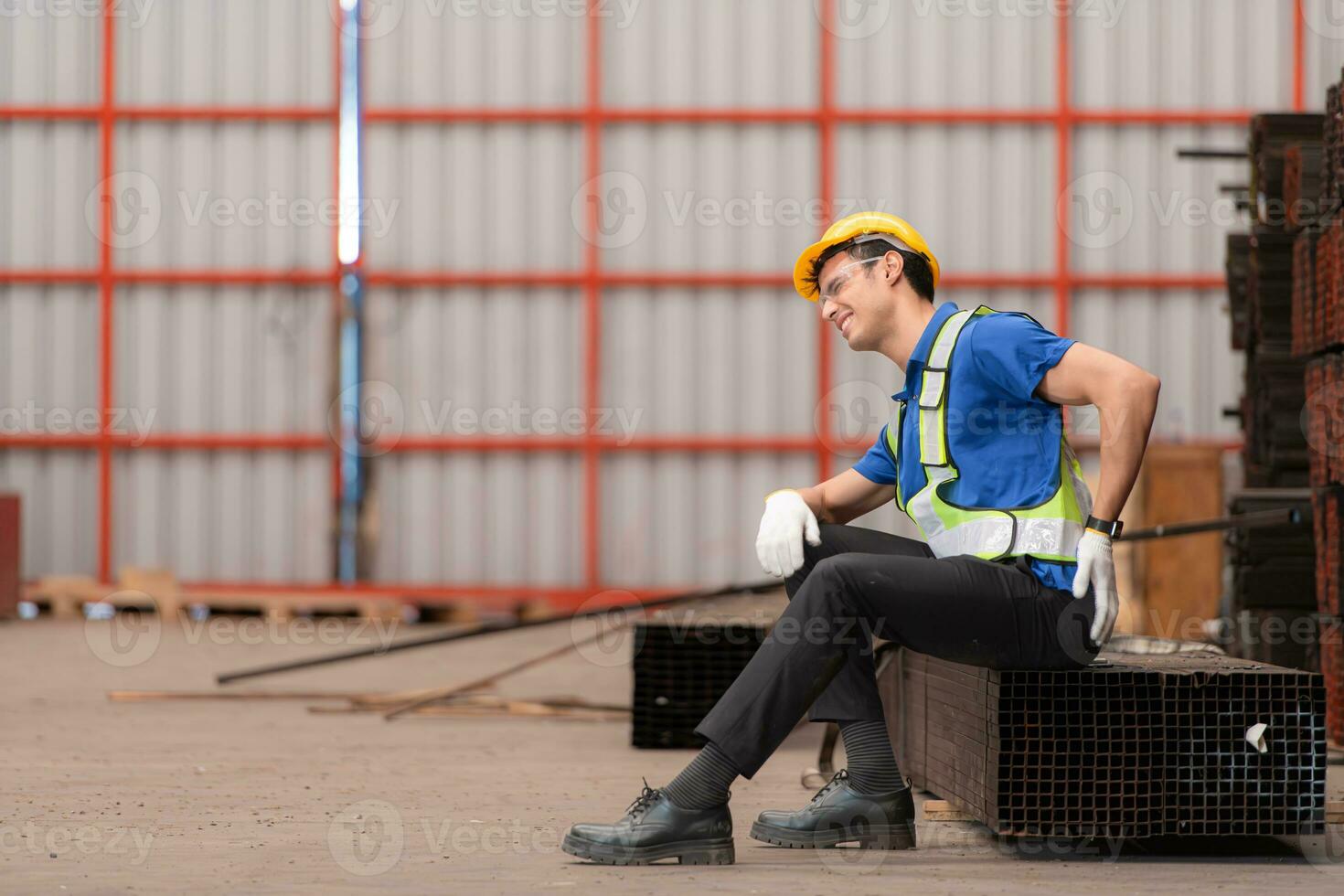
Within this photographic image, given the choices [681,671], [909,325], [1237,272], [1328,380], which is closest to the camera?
[909,325]

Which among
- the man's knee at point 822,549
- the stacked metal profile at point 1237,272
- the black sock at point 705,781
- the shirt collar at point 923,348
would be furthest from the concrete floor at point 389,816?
the stacked metal profile at point 1237,272

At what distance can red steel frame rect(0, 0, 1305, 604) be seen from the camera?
11500 mm

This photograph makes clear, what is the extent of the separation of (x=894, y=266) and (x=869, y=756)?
1.04m

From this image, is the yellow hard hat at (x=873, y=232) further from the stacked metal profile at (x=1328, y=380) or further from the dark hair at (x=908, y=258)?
the stacked metal profile at (x=1328, y=380)

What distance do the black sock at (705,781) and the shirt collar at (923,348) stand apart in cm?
85

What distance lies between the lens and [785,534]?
3236 mm

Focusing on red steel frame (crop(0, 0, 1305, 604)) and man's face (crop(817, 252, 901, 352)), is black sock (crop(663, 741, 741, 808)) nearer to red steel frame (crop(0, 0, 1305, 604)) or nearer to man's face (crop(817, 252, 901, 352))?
man's face (crop(817, 252, 901, 352))

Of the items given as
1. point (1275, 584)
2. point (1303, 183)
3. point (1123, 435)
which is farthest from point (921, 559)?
point (1275, 584)

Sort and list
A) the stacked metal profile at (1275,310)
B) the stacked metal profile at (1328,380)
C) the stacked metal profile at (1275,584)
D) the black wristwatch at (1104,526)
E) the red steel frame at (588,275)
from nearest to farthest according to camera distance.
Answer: the black wristwatch at (1104,526) → the stacked metal profile at (1328,380) → the stacked metal profile at (1275,310) → the stacked metal profile at (1275,584) → the red steel frame at (588,275)

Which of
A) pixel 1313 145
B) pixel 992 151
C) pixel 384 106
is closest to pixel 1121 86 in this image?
pixel 992 151

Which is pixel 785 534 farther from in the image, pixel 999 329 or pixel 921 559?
pixel 999 329

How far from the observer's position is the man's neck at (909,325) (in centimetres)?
329

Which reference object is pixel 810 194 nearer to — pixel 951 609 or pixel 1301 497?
pixel 1301 497

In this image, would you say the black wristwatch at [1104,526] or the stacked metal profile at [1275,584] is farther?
the stacked metal profile at [1275,584]
